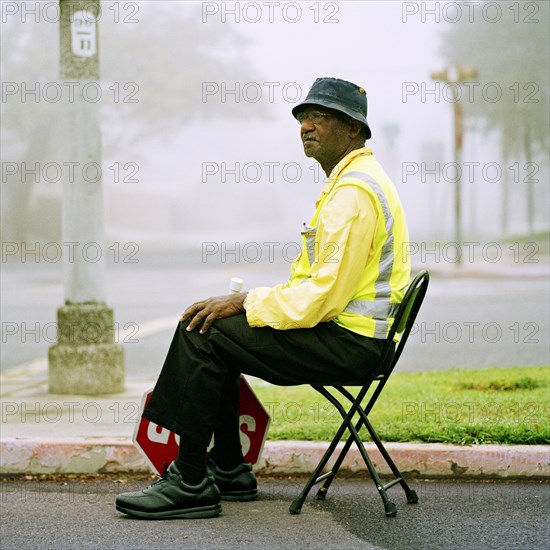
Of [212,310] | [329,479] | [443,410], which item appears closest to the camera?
[212,310]

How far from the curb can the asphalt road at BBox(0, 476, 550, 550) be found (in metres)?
0.08

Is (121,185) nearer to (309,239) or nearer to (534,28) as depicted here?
(534,28)

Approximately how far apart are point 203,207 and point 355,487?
33113mm

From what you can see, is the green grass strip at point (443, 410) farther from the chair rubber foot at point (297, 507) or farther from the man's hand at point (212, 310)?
the man's hand at point (212, 310)

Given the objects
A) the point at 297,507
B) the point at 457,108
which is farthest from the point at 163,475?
the point at 457,108

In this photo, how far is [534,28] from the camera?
32.1m

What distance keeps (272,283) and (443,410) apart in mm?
13274

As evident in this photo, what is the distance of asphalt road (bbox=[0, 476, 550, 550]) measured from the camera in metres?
3.93

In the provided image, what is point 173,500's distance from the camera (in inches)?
166

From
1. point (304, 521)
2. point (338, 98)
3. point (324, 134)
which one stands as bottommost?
point (304, 521)

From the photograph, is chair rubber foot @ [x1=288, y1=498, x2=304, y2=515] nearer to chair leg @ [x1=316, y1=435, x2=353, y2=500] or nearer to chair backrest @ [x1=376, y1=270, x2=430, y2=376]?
chair leg @ [x1=316, y1=435, x2=353, y2=500]

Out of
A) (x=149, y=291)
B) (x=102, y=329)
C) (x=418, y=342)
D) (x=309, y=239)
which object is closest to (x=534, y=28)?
(x=149, y=291)

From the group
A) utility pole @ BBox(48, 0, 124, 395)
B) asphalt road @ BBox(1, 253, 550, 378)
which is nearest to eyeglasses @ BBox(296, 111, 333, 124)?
utility pole @ BBox(48, 0, 124, 395)

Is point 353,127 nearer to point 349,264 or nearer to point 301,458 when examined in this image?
point 349,264
